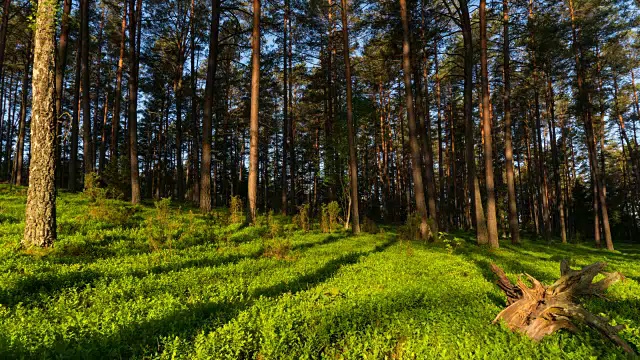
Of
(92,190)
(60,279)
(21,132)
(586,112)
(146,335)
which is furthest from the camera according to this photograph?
(21,132)

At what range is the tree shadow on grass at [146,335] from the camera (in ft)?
9.32

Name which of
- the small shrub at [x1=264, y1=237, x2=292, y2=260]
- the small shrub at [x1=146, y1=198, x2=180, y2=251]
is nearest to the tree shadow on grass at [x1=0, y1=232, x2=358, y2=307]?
the small shrub at [x1=146, y1=198, x2=180, y2=251]

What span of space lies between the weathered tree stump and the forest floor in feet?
0.60

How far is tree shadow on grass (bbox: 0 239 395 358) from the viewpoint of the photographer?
2.84m

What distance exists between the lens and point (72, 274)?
5.07 m

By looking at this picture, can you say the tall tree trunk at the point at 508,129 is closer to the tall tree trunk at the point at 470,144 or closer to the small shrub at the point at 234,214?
the tall tree trunk at the point at 470,144

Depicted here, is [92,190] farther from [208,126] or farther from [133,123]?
[208,126]

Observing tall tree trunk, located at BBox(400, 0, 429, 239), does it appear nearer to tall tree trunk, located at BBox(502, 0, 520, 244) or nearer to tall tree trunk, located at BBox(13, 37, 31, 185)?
tall tree trunk, located at BBox(502, 0, 520, 244)

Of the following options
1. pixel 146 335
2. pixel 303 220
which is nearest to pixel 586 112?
pixel 303 220

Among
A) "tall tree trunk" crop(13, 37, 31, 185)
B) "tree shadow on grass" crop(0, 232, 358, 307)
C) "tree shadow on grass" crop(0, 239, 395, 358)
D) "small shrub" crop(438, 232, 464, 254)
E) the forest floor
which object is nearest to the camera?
"tree shadow on grass" crop(0, 239, 395, 358)

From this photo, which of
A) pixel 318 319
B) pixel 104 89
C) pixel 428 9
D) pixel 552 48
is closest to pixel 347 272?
pixel 318 319

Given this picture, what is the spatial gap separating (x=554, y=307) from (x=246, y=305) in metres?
4.38

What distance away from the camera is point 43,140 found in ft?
21.7

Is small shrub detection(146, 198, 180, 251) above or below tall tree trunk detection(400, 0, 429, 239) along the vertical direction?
below
